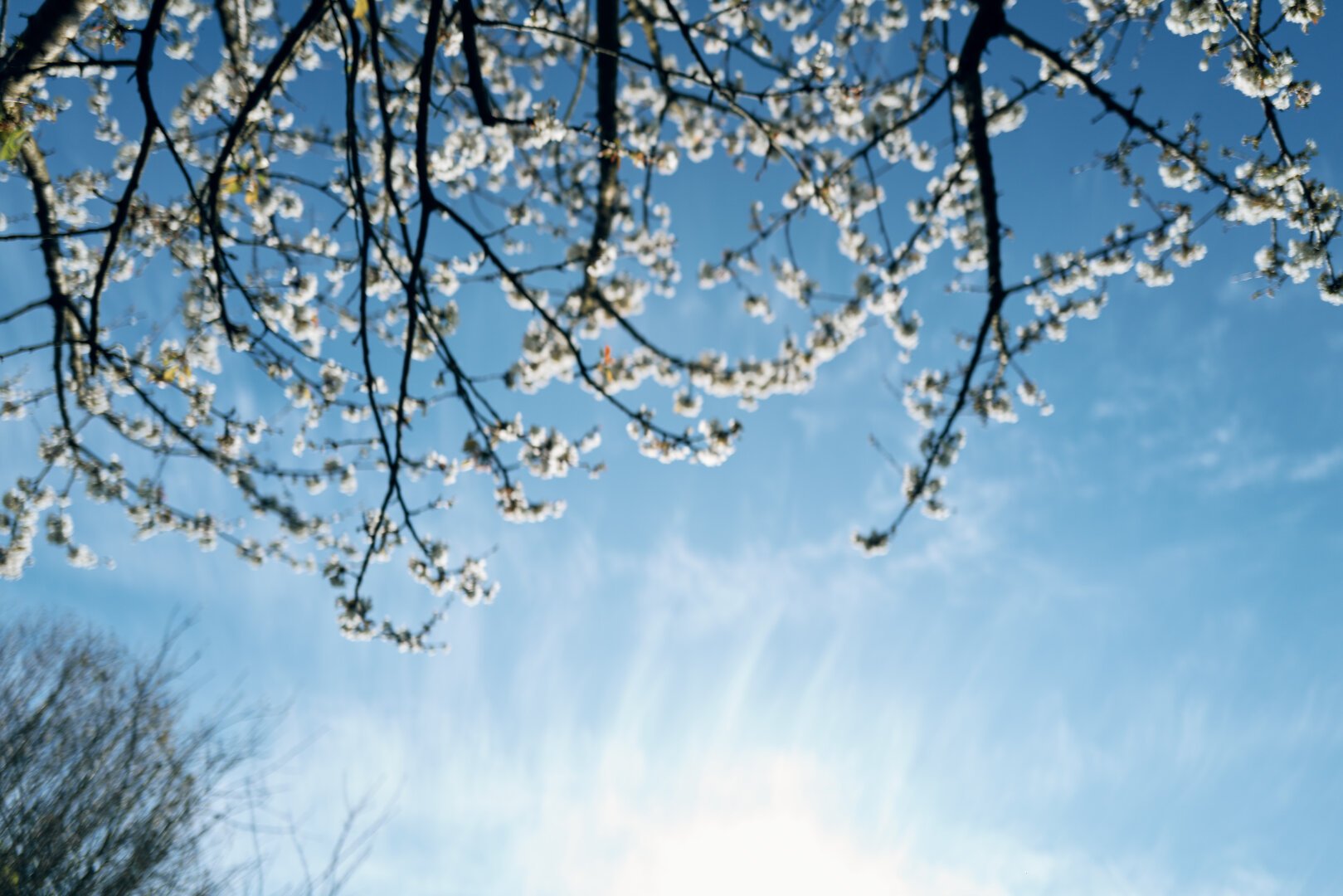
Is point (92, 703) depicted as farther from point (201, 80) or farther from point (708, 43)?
point (708, 43)

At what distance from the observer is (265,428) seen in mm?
5199

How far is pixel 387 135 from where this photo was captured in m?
3.17

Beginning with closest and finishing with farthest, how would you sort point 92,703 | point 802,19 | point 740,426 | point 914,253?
1. point 740,426
2. point 914,253
3. point 802,19
4. point 92,703

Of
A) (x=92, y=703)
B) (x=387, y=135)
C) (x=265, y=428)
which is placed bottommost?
(x=92, y=703)

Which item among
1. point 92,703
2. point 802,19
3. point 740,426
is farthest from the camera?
point 92,703

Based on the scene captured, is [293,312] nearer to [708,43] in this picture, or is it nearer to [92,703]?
[708,43]

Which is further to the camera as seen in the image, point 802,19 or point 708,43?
point 802,19

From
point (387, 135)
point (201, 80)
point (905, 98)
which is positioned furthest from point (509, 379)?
point (905, 98)

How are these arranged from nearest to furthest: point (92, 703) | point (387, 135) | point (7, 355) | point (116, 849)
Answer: point (387, 135), point (7, 355), point (116, 849), point (92, 703)

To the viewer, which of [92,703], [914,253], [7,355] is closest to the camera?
[7,355]

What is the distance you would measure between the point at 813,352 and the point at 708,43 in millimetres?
2862

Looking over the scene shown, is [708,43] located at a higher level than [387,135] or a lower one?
higher

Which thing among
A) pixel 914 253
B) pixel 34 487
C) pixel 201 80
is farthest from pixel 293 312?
pixel 914 253

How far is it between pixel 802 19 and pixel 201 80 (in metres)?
5.30
